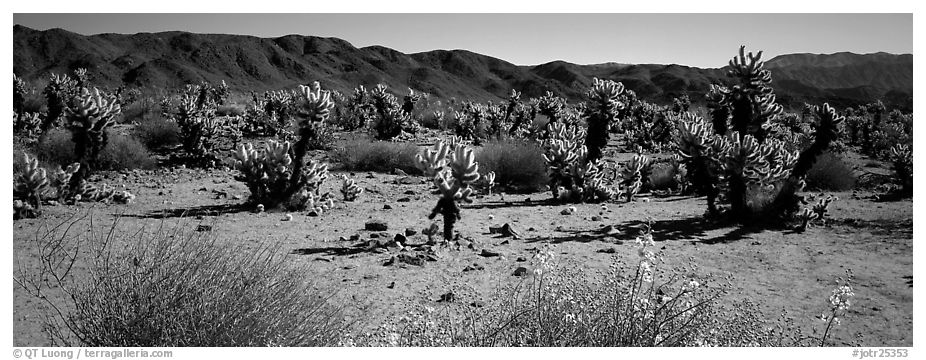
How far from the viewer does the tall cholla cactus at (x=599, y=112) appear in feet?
37.7

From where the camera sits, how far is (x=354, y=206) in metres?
9.37

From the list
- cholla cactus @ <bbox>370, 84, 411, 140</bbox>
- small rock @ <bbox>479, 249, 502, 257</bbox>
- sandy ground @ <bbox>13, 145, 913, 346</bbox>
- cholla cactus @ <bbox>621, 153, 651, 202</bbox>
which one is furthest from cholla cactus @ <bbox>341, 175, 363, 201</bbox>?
cholla cactus @ <bbox>370, 84, 411, 140</bbox>

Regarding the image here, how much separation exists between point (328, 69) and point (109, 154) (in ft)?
208

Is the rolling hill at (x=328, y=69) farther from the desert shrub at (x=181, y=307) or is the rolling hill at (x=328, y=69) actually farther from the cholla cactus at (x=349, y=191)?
the desert shrub at (x=181, y=307)

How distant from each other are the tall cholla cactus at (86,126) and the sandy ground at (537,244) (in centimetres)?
80

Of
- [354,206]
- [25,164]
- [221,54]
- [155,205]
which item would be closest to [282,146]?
[354,206]

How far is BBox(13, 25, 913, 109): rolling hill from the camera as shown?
4441 centimetres

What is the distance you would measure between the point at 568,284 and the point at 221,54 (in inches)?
2741

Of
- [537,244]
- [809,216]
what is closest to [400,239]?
[537,244]

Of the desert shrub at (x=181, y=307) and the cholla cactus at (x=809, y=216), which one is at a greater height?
the desert shrub at (x=181, y=307)

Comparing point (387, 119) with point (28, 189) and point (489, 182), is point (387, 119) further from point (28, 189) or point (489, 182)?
point (28, 189)

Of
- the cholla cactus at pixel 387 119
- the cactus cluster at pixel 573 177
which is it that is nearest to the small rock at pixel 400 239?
the cactus cluster at pixel 573 177

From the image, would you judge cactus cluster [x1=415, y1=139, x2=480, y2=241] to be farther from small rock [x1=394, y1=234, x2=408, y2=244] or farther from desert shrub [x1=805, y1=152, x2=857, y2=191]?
desert shrub [x1=805, y1=152, x2=857, y2=191]

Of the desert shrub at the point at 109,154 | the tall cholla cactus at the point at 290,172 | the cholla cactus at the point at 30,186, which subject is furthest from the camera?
the desert shrub at the point at 109,154
